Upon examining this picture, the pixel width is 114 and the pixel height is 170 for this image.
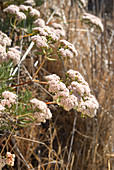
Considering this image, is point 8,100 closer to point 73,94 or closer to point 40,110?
point 40,110

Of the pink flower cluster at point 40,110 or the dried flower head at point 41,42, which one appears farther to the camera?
the pink flower cluster at point 40,110

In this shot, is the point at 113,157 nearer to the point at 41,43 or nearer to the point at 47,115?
the point at 47,115

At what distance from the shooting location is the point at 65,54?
40.0 inches

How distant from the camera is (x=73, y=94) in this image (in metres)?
0.92

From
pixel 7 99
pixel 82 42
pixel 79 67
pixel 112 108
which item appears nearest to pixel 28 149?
pixel 7 99

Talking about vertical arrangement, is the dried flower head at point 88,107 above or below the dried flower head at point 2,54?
below

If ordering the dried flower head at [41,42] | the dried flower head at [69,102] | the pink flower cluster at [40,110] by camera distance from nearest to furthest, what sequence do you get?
1. the dried flower head at [69,102]
2. the dried flower head at [41,42]
3. the pink flower cluster at [40,110]

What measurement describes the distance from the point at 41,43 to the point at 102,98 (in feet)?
3.65

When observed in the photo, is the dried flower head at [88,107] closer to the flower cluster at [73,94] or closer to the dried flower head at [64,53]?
the flower cluster at [73,94]

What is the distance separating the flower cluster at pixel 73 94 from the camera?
0.88m

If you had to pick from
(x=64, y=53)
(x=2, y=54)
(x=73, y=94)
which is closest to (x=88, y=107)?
(x=73, y=94)

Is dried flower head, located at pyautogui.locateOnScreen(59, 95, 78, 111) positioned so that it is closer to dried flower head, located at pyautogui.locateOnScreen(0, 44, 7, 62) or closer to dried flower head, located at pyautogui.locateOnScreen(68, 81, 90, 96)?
dried flower head, located at pyautogui.locateOnScreen(68, 81, 90, 96)

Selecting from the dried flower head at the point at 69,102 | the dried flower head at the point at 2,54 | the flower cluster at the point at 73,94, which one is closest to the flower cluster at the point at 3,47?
the dried flower head at the point at 2,54

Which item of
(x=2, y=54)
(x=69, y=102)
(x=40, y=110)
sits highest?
(x=2, y=54)
